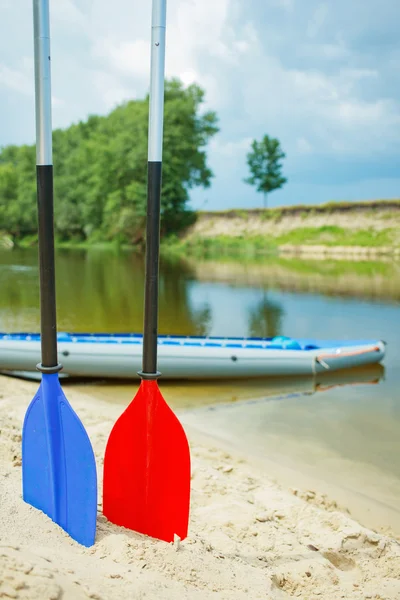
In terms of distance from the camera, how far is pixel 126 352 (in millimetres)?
8930

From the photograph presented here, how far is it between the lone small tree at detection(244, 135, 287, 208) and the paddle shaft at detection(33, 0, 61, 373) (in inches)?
2138

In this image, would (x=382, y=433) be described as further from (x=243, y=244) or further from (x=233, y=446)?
(x=243, y=244)

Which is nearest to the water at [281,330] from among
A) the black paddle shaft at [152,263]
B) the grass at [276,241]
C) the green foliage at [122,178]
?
the black paddle shaft at [152,263]

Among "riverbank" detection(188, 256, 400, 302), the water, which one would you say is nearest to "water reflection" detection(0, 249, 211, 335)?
the water

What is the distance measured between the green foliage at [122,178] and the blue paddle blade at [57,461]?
4408cm

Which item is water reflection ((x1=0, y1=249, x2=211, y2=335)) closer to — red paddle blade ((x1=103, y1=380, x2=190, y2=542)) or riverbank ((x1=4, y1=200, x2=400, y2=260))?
red paddle blade ((x1=103, y1=380, x2=190, y2=542))

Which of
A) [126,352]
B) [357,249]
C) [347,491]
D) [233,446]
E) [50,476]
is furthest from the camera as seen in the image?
[357,249]

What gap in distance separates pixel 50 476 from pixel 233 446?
11.0 ft

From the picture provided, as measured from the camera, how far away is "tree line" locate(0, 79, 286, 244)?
1834 inches

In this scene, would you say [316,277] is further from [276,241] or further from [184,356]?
[276,241]

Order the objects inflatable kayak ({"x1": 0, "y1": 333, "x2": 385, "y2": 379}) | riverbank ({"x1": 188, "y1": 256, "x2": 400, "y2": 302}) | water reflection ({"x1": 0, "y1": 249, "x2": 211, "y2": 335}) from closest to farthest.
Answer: inflatable kayak ({"x1": 0, "y1": 333, "x2": 385, "y2": 379}) → water reflection ({"x1": 0, "y1": 249, "x2": 211, "y2": 335}) → riverbank ({"x1": 188, "y1": 256, "x2": 400, "y2": 302})

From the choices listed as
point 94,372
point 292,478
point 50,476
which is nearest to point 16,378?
point 94,372

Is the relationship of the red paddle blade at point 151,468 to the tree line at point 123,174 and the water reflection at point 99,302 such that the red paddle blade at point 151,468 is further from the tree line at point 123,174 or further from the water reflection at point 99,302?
the tree line at point 123,174

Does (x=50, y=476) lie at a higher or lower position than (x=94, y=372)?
higher
